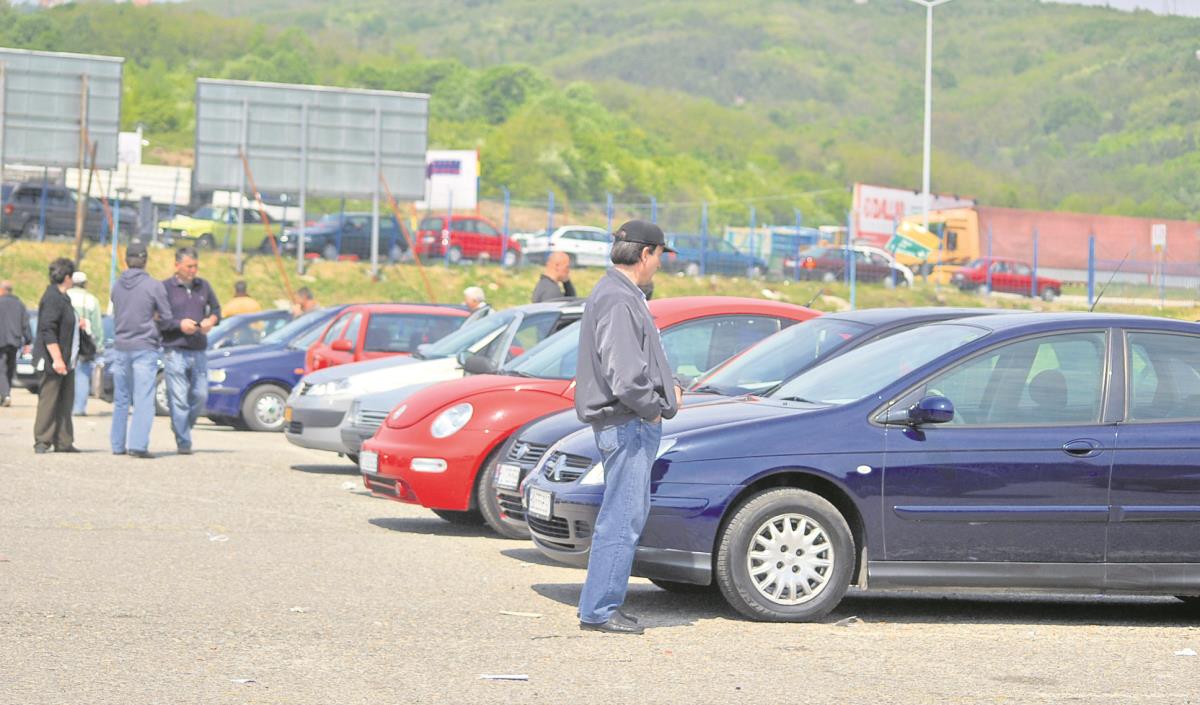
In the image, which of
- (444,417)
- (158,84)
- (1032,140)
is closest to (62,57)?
(444,417)

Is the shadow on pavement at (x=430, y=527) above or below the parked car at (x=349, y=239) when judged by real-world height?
below

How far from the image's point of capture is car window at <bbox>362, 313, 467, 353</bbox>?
1873 centimetres

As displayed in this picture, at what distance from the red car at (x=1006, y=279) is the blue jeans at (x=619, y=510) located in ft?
139

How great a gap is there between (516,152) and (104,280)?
221 feet

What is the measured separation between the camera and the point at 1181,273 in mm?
41281

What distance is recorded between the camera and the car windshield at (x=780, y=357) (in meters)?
9.73

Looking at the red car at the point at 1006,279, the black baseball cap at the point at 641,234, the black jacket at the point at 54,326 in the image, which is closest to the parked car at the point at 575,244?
the red car at the point at 1006,279

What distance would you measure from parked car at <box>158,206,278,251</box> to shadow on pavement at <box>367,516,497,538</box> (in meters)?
33.7

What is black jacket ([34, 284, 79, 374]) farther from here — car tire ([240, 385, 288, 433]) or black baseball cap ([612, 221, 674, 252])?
black baseball cap ([612, 221, 674, 252])

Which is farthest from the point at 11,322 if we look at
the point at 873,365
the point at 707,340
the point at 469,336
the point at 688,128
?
the point at 688,128

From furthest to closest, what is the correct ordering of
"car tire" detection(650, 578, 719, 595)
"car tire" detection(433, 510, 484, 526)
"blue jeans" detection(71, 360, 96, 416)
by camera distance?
"blue jeans" detection(71, 360, 96, 416), "car tire" detection(433, 510, 484, 526), "car tire" detection(650, 578, 719, 595)

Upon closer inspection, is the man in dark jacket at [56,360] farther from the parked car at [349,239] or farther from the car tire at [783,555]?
the parked car at [349,239]

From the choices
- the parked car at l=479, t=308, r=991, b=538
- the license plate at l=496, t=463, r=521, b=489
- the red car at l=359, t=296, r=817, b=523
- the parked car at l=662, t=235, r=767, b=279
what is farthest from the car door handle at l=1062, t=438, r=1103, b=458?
the parked car at l=662, t=235, r=767, b=279

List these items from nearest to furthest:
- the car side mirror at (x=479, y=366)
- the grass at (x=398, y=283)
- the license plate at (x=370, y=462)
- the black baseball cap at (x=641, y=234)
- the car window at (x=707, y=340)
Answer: the black baseball cap at (x=641, y=234) → the license plate at (x=370, y=462) → the car window at (x=707, y=340) → the car side mirror at (x=479, y=366) → the grass at (x=398, y=283)
